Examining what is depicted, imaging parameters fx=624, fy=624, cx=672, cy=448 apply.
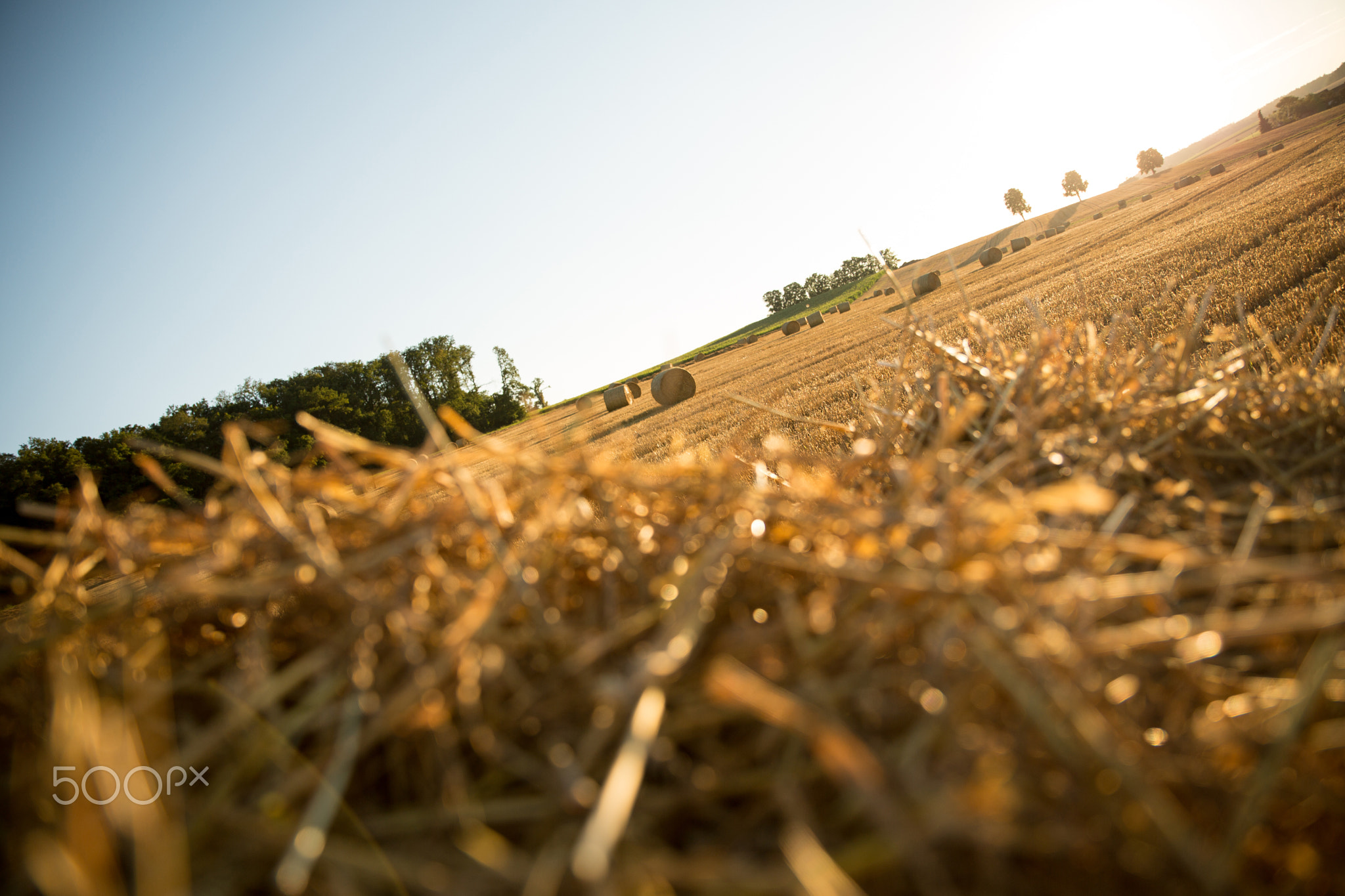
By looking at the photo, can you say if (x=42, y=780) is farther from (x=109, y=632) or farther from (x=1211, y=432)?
(x=1211, y=432)

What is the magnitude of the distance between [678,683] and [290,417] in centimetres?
5210

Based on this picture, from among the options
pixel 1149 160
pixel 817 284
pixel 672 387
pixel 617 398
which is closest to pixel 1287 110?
pixel 1149 160

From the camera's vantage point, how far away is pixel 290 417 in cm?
4512

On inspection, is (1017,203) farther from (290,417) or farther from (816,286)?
(290,417)

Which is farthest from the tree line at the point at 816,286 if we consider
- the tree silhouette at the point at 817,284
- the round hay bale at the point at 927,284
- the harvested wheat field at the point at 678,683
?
the harvested wheat field at the point at 678,683

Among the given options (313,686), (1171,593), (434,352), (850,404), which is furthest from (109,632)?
(434,352)

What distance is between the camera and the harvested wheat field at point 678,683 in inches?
31.9

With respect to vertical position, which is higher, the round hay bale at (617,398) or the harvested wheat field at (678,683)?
the round hay bale at (617,398)

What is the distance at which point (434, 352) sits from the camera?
6538 centimetres

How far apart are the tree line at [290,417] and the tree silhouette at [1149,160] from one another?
99.1m

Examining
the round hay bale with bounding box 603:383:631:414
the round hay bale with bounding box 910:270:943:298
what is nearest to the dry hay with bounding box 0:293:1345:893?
the round hay bale with bounding box 603:383:631:414

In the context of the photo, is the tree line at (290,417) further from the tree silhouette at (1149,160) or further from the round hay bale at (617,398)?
the tree silhouette at (1149,160)

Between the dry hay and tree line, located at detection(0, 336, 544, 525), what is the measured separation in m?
13.9

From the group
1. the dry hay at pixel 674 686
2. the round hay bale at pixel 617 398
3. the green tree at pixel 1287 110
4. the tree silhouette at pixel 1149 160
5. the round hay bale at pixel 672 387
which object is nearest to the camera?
the dry hay at pixel 674 686
